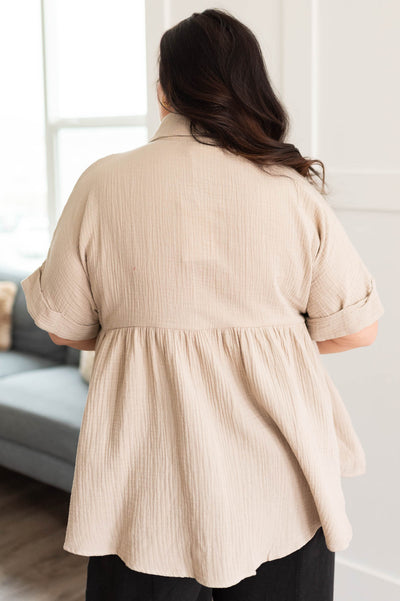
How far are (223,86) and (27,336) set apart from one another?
9.06 ft

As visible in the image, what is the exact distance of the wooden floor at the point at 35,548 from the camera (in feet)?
7.59

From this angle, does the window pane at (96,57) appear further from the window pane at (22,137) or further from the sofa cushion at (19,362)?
the sofa cushion at (19,362)

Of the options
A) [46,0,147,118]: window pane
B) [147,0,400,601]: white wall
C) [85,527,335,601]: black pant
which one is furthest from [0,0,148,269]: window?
[85,527,335,601]: black pant

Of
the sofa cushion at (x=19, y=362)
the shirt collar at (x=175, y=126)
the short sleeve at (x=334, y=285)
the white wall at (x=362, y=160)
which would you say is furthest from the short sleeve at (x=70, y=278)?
the sofa cushion at (x=19, y=362)

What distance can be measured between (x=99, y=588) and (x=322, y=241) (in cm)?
69

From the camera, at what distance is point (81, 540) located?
3.66ft

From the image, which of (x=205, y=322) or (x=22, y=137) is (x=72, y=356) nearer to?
(x=22, y=137)

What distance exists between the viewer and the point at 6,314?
3.61 meters

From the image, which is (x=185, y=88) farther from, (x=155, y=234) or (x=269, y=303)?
(x=269, y=303)

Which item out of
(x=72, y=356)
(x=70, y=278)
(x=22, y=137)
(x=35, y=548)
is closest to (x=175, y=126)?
(x=70, y=278)

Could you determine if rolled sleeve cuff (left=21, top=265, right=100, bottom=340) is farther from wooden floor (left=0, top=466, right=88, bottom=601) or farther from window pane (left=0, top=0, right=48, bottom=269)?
window pane (left=0, top=0, right=48, bottom=269)

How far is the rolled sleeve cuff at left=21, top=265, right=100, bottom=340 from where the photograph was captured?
118 cm

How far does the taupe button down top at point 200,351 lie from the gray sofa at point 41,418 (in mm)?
1510

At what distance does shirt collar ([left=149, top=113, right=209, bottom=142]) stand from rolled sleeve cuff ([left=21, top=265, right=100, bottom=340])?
0.32 meters
